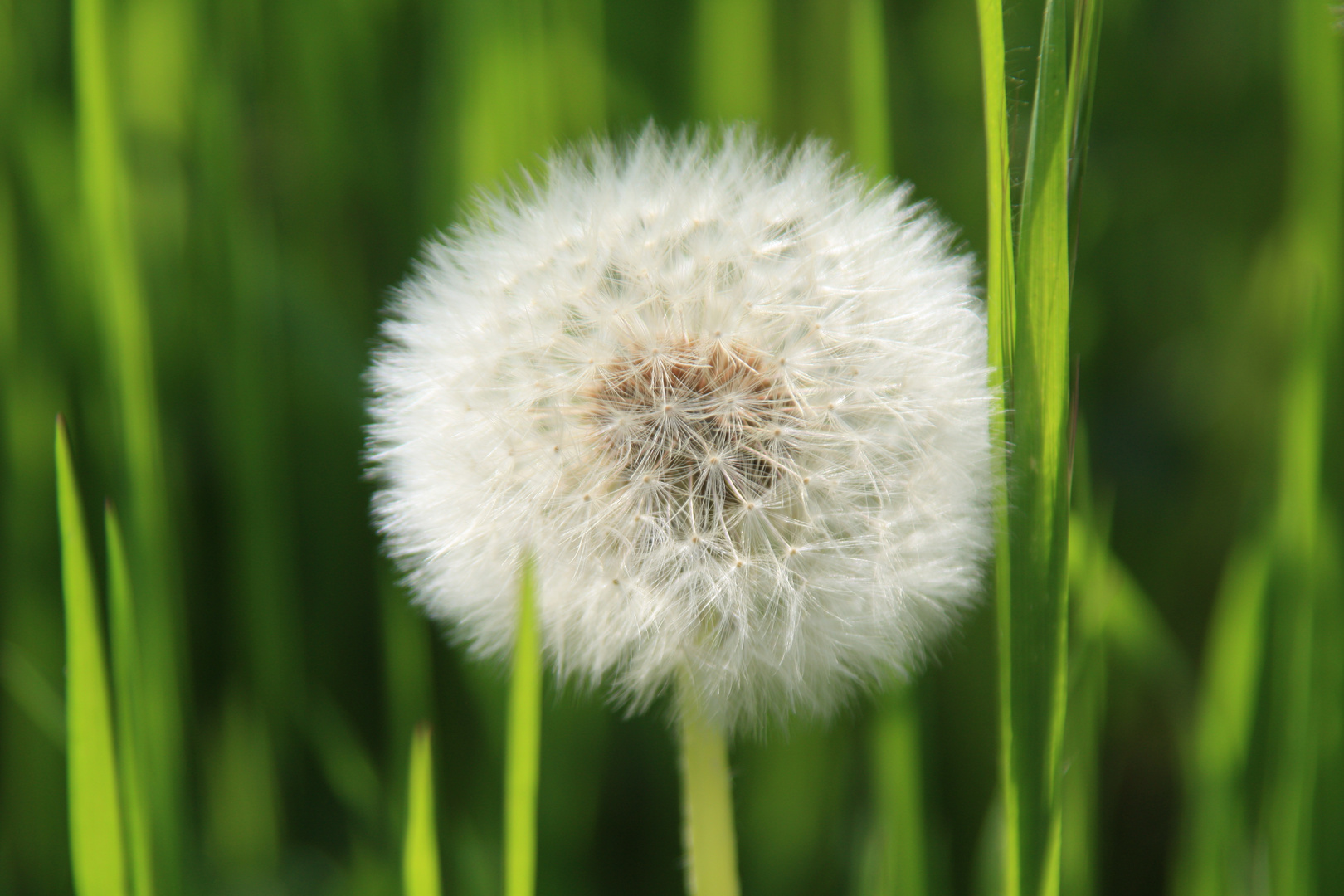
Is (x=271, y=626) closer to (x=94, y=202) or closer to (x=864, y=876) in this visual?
(x=94, y=202)

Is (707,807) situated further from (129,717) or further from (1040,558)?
(129,717)

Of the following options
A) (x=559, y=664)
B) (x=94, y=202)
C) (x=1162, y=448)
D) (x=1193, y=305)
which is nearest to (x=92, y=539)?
(x=94, y=202)

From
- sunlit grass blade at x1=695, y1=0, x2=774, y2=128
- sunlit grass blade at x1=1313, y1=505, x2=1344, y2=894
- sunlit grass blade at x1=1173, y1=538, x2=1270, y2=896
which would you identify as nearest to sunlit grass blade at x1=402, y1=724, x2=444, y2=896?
sunlit grass blade at x1=1173, y1=538, x2=1270, y2=896

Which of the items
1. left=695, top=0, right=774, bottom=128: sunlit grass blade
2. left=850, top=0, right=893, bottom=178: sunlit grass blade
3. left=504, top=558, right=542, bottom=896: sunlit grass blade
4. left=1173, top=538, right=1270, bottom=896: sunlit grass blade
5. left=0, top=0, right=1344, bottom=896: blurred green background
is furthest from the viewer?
left=695, top=0, right=774, bottom=128: sunlit grass blade

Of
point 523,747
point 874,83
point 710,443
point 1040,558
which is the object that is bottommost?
point 523,747

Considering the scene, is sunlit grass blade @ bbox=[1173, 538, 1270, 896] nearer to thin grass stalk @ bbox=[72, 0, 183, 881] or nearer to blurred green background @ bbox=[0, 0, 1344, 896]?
blurred green background @ bbox=[0, 0, 1344, 896]

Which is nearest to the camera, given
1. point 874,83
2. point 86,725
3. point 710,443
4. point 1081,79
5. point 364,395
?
point 1081,79

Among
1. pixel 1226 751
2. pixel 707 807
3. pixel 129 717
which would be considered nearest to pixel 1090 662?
pixel 1226 751
